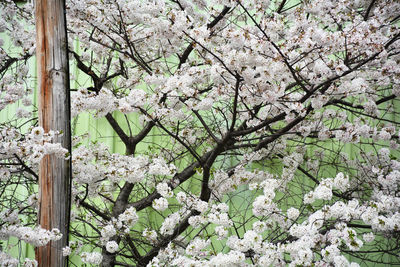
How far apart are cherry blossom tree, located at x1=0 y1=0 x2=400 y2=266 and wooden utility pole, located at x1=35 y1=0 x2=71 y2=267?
0.10 meters

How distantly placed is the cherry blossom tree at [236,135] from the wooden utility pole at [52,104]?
0.10 metres

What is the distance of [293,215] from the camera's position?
7.42ft

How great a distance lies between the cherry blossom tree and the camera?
2141 mm

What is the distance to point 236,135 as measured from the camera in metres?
2.47

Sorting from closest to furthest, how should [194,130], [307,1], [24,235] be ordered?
[24,235], [307,1], [194,130]

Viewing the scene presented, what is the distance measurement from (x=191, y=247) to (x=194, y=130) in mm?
1166

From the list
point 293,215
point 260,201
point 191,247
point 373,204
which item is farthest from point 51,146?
point 373,204

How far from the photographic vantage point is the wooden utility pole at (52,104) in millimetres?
2131

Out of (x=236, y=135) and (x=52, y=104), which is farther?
→ (x=236, y=135)

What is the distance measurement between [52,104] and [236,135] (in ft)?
3.06

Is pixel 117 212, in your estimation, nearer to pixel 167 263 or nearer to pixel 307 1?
pixel 167 263

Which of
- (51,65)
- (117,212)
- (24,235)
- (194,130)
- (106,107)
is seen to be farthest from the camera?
(194,130)

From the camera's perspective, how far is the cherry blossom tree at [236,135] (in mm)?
2141

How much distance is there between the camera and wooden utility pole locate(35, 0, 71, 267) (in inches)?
83.9
